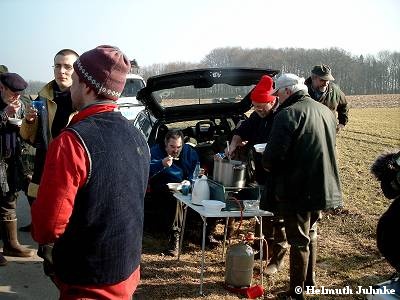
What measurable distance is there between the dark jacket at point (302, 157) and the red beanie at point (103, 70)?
2.07 m

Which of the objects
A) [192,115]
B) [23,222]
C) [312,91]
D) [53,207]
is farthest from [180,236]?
[53,207]

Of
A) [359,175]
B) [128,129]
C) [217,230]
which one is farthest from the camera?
[359,175]

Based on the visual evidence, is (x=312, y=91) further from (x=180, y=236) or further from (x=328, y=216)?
(x=180, y=236)

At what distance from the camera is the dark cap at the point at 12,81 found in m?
4.29

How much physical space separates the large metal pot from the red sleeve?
268cm

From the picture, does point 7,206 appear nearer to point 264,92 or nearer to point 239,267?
point 239,267

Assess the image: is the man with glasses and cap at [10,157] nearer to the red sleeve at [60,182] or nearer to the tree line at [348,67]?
the red sleeve at [60,182]

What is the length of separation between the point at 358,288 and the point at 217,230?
2192 mm

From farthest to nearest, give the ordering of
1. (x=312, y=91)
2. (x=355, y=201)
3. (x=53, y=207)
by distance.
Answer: (x=355, y=201) → (x=312, y=91) → (x=53, y=207)

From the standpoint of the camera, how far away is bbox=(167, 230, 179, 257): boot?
5062 mm

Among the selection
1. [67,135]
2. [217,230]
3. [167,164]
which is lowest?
[217,230]

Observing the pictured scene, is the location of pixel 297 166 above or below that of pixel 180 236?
above

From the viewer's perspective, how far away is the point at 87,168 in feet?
5.61

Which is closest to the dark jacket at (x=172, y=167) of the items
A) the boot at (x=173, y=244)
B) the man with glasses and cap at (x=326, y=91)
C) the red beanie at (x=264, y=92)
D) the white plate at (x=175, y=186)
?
the white plate at (x=175, y=186)
